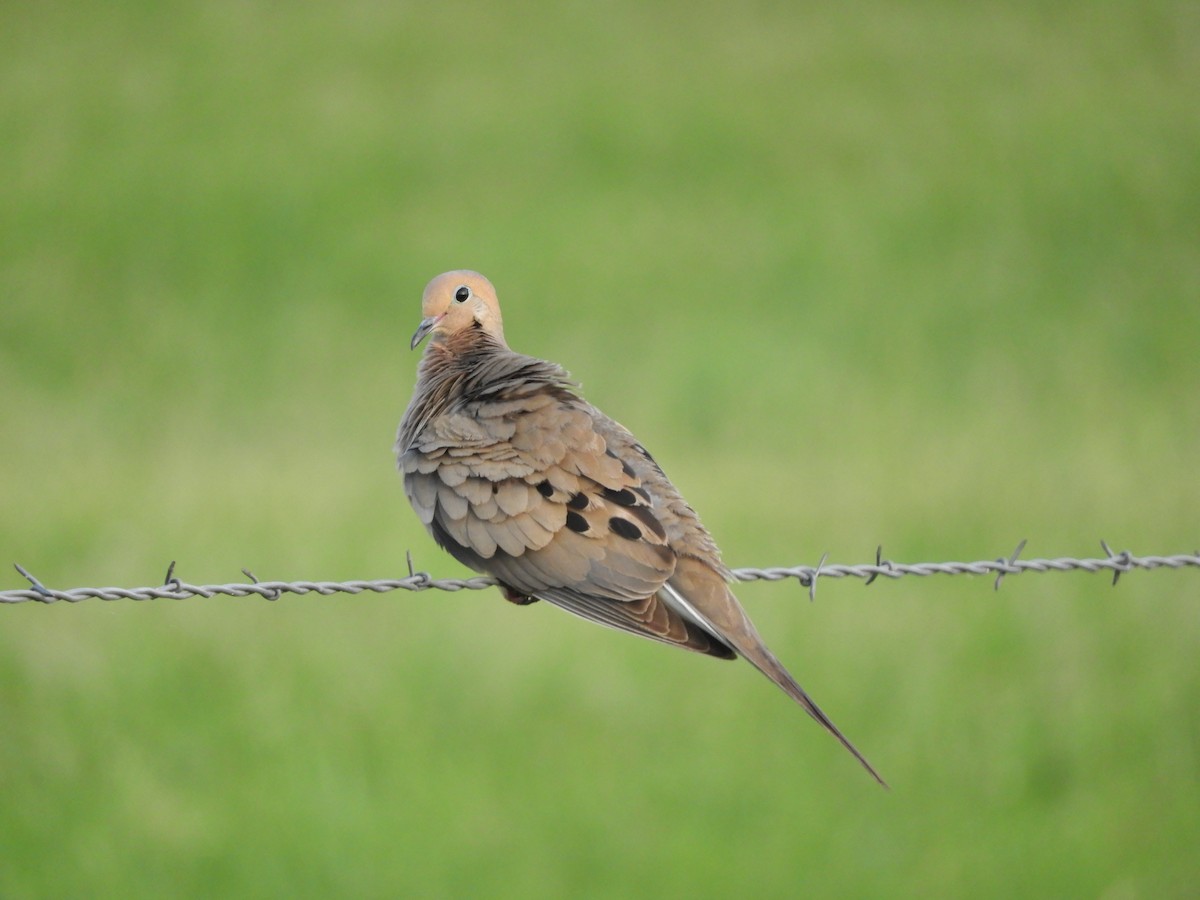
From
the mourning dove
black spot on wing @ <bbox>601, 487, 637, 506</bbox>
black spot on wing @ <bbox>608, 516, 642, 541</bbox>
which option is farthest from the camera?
black spot on wing @ <bbox>601, 487, 637, 506</bbox>

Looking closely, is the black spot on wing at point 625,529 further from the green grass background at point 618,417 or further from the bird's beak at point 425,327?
the green grass background at point 618,417

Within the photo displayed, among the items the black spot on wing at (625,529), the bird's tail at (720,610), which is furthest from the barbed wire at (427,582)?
the black spot on wing at (625,529)

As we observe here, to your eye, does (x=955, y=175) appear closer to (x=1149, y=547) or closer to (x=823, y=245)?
(x=823, y=245)

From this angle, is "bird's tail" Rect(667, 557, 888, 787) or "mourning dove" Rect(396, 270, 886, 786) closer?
"bird's tail" Rect(667, 557, 888, 787)

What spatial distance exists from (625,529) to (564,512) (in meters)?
0.22

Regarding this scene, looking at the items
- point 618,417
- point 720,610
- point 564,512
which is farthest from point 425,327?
point 618,417

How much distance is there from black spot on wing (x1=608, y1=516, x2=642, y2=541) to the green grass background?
329cm

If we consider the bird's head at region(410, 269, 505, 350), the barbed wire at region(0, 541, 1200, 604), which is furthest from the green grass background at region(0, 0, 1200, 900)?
the barbed wire at region(0, 541, 1200, 604)

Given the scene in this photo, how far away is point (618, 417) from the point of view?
13047 millimetres

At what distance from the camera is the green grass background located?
7875 millimetres

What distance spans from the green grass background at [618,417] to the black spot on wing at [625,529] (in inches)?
129

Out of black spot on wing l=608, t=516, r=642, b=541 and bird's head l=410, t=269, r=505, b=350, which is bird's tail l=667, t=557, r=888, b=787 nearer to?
black spot on wing l=608, t=516, r=642, b=541

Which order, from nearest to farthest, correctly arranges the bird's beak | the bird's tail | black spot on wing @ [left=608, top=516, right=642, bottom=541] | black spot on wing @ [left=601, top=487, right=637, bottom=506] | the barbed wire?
the barbed wire
the bird's tail
black spot on wing @ [left=608, top=516, right=642, bottom=541]
black spot on wing @ [left=601, top=487, right=637, bottom=506]
the bird's beak

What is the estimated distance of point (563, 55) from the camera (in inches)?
701
